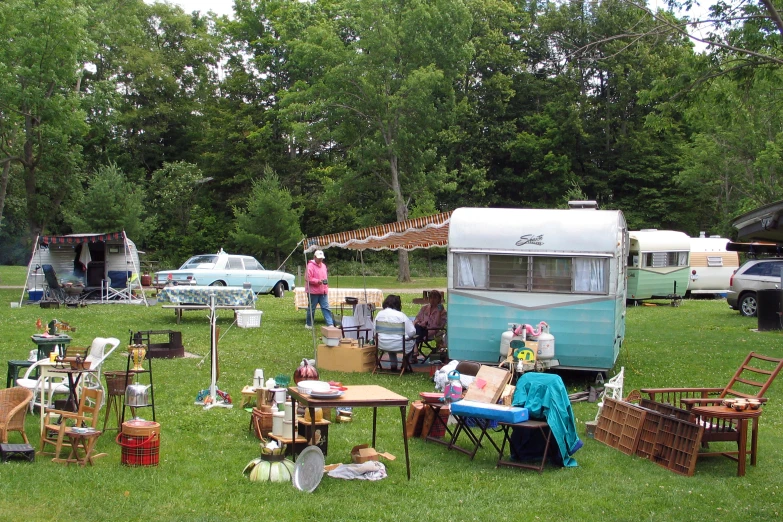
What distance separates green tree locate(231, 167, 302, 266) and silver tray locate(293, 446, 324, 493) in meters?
28.9

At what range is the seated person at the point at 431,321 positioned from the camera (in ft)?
40.5

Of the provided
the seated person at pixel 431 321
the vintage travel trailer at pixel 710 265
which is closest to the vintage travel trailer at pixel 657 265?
the vintage travel trailer at pixel 710 265

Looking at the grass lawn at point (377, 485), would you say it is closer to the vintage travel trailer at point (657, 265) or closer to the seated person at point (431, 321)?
the seated person at point (431, 321)

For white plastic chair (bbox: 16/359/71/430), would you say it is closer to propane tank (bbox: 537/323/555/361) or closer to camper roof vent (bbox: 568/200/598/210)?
propane tank (bbox: 537/323/555/361)

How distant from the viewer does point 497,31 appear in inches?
1682

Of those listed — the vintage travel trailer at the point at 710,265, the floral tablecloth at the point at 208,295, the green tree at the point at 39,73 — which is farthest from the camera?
the vintage travel trailer at the point at 710,265

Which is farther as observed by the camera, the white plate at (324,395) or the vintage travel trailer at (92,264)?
the vintage travel trailer at (92,264)

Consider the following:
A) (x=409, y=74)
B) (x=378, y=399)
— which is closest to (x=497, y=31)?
(x=409, y=74)

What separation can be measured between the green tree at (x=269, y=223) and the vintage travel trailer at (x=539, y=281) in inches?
965

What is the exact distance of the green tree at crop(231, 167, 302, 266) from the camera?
34688mm

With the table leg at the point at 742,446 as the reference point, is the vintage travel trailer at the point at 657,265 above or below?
above

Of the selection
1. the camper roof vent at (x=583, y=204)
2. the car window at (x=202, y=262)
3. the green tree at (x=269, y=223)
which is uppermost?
the green tree at (x=269, y=223)

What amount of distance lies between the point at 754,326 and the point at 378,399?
1440cm

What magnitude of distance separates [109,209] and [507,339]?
27759 mm
